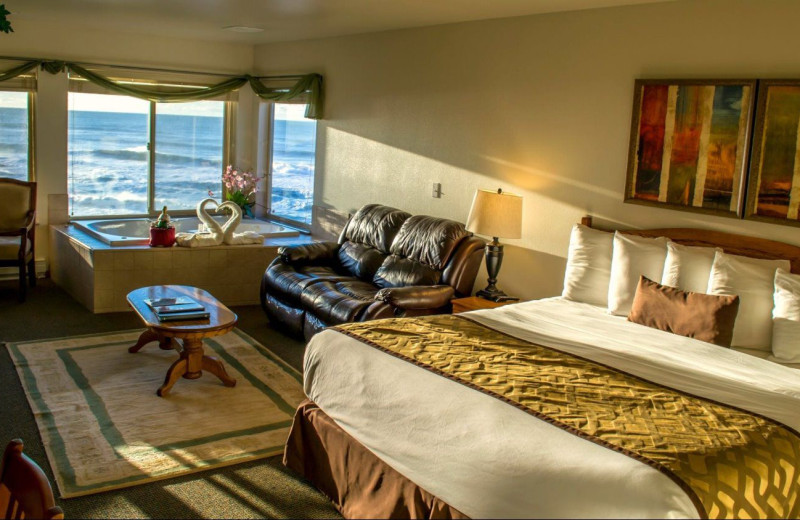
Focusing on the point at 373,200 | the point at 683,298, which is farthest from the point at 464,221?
the point at 683,298

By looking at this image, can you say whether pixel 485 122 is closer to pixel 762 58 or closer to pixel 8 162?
pixel 762 58

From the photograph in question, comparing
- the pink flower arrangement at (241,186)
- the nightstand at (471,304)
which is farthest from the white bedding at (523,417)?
the pink flower arrangement at (241,186)

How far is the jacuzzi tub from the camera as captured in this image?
6.94 meters

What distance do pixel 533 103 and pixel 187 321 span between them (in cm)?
263

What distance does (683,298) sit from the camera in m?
3.84

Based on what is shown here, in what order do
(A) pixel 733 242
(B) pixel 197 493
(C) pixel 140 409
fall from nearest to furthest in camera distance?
(B) pixel 197 493 → (A) pixel 733 242 → (C) pixel 140 409

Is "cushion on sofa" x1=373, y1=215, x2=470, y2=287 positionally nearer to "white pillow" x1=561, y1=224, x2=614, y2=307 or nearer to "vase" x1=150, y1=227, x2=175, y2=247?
"white pillow" x1=561, y1=224, x2=614, y2=307

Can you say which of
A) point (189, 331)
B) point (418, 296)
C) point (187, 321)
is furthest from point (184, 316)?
point (418, 296)

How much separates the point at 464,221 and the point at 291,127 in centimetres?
283

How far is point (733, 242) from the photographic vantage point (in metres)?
4.07

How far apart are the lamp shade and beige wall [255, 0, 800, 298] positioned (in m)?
0.22

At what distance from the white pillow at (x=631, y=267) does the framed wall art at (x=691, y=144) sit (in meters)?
0.33

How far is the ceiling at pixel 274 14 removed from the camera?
493cm

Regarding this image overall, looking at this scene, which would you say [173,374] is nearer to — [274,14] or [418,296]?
[418,296]
